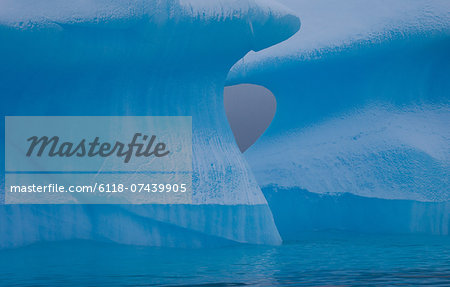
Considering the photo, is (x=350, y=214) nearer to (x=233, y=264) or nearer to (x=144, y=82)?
(x=144, y=82)

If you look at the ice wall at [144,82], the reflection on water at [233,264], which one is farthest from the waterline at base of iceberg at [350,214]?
the ice wall at [144,82]

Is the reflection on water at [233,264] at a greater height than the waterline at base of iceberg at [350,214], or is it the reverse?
the waterline at base of iceberg at [350,214]

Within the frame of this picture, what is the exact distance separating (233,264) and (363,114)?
5.55 m

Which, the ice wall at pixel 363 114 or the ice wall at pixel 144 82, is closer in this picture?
the ice wall at pixel 144 82

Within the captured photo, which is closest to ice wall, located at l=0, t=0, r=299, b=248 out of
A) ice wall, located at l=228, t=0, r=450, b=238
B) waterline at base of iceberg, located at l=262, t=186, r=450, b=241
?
waterline at base of iceberg, located at l=262, t=186, r=450, b=241

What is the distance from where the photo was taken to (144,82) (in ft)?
23.6

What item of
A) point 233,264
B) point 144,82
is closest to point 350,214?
point 144,82

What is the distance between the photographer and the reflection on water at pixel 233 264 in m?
4.04

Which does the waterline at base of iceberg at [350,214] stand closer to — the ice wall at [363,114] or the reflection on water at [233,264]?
the ice wall at [363,114]

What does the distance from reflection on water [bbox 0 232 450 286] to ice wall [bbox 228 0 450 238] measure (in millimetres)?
1649

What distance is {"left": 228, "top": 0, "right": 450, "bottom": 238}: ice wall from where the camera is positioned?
918cm

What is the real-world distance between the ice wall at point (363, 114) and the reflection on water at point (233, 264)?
64.9 inches

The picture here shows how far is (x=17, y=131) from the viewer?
6.76 metres

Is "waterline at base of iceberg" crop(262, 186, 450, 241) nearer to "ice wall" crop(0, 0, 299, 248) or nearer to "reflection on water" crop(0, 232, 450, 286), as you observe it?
"reflection on water" crop(0, 232, 450, 286)
